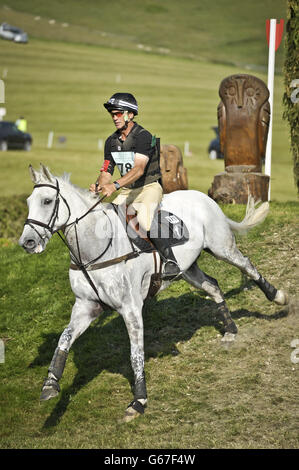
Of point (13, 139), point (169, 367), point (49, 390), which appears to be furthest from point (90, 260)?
point (13, 139)

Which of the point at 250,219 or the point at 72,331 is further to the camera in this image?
the point at 250,219

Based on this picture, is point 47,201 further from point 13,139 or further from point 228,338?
point 13,139

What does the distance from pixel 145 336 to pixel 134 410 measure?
9.21 feet

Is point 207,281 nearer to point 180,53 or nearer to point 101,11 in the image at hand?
point 180,53

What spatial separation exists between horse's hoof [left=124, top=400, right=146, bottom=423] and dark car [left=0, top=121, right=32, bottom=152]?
30.7m

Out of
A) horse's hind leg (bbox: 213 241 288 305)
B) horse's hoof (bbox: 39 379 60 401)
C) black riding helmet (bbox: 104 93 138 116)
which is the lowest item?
horse's hoof (bbox: 39 379 60 401)

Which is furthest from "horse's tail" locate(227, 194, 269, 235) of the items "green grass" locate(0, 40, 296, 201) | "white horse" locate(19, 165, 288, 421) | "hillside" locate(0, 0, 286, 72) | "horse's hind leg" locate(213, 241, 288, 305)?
"hillside" locate(0, 0, 286, 72)

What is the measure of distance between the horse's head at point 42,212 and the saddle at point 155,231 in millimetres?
992

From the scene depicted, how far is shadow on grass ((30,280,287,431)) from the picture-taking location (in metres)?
10.1

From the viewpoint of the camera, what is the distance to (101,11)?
103562 mm

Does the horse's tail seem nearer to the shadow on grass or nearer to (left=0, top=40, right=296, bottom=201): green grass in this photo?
the shadow on grass

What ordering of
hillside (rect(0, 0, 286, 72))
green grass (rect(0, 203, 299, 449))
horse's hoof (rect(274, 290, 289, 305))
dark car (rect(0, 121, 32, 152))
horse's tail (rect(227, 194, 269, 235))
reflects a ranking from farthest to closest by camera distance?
hillside (rect(0, 0, 286, 72)), dark car (rect(0, 121, 32, 152)), horse's hoof (rect(274, 290, 289, 305)), horse's tail (rect(227, 194, 269, 235)), green grass (rect(0, 203, 299, 449))

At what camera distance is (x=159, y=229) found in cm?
874

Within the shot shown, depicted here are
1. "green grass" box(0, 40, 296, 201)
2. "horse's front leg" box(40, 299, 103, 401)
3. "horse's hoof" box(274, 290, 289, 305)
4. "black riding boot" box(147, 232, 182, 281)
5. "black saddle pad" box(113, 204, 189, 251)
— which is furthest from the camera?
"green grass" box(0, 40, 296, 201)
